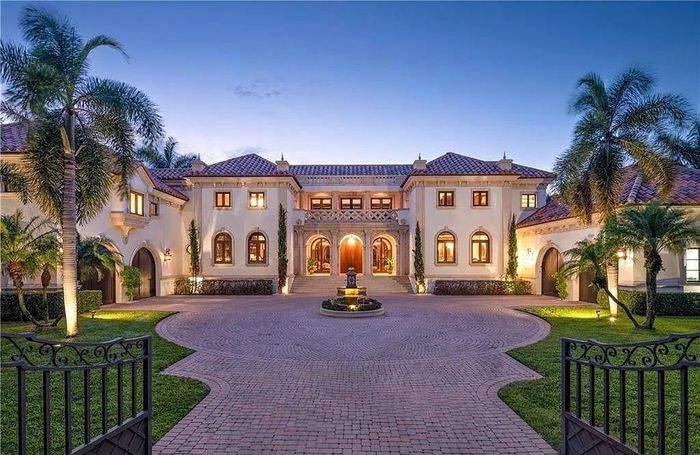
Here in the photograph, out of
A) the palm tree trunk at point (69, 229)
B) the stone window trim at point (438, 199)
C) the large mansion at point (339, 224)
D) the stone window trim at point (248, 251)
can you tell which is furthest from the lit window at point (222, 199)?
the stone window trim at point (438, 199)

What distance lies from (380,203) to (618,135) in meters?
18.5

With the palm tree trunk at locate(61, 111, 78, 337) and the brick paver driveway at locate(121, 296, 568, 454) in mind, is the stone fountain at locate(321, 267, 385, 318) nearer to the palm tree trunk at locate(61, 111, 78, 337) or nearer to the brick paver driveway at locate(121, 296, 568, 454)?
the brick paver driveway at locate(121, 296, 568, 454)

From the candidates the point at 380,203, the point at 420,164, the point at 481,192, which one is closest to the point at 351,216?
the point at 380,203

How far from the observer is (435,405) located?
6996 millimetres

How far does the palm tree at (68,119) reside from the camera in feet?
34.8

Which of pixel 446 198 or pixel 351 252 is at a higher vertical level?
pixel 446 198

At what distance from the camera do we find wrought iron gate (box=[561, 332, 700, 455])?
3.62m

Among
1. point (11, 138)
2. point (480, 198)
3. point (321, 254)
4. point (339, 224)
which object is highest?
point (11, 138)

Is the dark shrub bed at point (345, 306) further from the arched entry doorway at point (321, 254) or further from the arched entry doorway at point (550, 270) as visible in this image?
the arched entry doorway at point (321, 254)

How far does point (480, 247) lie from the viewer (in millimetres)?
25578

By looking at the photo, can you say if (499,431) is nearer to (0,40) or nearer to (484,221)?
(0,40)

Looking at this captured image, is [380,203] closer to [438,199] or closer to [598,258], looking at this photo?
[438,199]

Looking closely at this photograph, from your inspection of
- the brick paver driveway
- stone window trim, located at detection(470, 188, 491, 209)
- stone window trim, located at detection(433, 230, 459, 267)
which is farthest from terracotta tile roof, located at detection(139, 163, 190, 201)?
stone window trim, located at detection(470, 188, 491, 209)

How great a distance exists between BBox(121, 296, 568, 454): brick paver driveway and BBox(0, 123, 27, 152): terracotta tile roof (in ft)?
33.2
